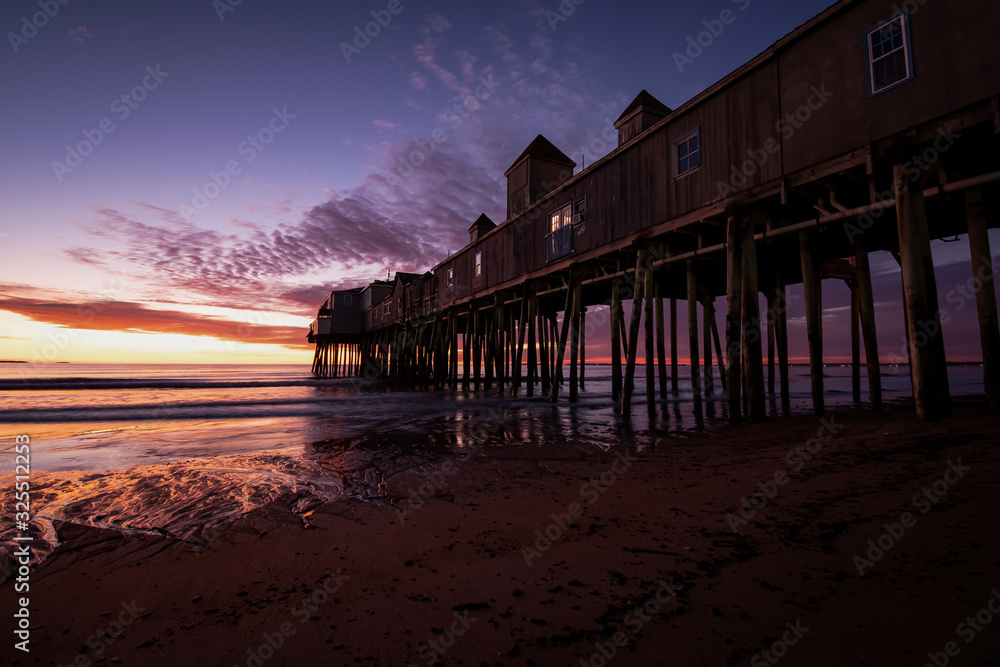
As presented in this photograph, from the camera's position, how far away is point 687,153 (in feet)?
36.1

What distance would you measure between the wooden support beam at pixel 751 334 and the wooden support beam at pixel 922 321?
2.28m

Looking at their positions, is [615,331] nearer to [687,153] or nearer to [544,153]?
[687,153]

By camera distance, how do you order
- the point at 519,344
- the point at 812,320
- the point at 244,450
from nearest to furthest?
the point at 244,450 → the point at 812,320 → the point at 519,344

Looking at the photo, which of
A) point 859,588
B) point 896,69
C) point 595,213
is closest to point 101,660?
point 859,588

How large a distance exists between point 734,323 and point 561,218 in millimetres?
8736

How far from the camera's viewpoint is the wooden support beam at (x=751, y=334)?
28.5 feet

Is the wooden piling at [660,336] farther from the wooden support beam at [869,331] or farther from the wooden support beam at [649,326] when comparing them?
the wooden support beam at [869,331]

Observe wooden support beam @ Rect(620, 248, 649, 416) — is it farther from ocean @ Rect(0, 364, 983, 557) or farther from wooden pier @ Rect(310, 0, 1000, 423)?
ocean @ Rect(0, 364, 983, 557)

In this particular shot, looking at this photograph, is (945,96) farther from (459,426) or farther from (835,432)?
(459,426)

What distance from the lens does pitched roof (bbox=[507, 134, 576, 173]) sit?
869 inches

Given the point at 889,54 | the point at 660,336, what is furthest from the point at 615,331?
the point at 889,54

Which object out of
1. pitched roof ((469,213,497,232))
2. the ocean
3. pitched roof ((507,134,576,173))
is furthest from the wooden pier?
pitched roof ((469,213,497,232))

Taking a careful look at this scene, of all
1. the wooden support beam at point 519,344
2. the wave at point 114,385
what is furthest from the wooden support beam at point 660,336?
the wave at point 114,385

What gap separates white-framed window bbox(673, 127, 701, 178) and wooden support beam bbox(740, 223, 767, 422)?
7.58 feet
